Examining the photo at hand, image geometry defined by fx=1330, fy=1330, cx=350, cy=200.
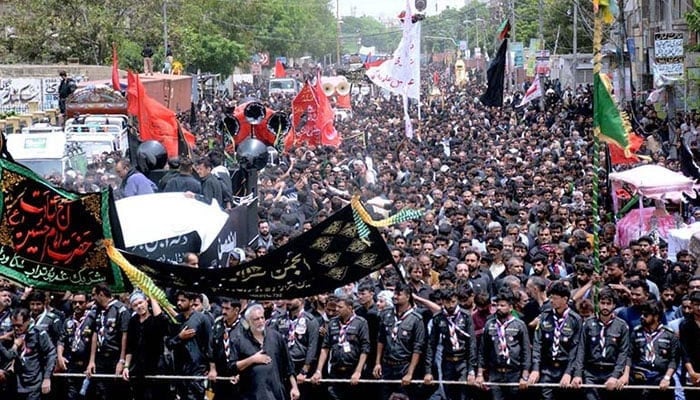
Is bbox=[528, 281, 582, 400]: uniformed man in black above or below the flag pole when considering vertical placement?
below

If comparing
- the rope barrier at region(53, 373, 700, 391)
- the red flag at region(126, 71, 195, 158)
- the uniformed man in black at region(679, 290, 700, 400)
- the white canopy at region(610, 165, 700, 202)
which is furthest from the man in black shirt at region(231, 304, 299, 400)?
the red flag at region(126, 71, 195, 158)

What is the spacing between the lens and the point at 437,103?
54.8 meters

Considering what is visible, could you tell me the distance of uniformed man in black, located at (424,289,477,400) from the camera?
395 inches

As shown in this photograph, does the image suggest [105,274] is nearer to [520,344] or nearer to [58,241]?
[58,241]

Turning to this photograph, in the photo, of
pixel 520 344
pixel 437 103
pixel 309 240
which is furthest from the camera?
pixel 437 103

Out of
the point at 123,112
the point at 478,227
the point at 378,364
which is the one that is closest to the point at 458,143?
the point at 123,112

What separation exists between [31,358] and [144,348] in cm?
97

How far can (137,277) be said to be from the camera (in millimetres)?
8648

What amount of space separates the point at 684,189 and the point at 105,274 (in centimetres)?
861

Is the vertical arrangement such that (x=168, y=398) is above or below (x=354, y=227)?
below

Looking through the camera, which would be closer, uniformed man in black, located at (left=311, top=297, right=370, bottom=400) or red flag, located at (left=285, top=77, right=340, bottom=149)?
uniformed man in black, located at (left=311, top=297, right=370, bottom=400)

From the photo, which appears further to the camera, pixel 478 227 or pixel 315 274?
pixel 478 227

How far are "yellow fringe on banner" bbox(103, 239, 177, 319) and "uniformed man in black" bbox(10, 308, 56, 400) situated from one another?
75.0 inches

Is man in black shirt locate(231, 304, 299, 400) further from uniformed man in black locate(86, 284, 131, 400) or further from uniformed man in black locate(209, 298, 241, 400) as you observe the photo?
uniformed man in black locate(86, 284, 131, 400)
